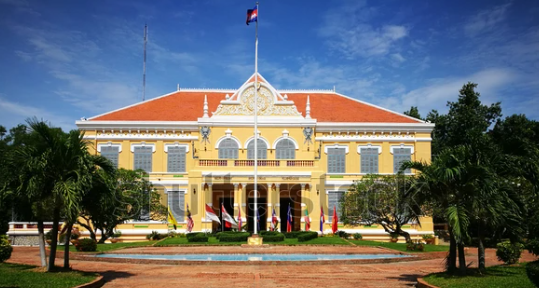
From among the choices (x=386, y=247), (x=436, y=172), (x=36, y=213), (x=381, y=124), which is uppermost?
(x=381, y=124)

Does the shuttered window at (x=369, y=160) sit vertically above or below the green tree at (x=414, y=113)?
below

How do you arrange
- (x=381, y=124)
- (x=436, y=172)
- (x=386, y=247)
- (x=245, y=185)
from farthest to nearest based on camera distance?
(x=381, y=124) < (x=245, y=185) < (x=386, y=247) < (x=436, y=172)

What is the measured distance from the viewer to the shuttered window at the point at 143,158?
35812 mm

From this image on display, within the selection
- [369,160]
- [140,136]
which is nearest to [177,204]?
[140,136]

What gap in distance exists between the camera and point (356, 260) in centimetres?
1875

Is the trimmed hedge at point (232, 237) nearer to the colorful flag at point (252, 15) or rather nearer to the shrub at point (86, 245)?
the shrub at point (86, 245)

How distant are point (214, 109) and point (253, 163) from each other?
7.10 metres

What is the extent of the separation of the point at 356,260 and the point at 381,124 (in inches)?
734

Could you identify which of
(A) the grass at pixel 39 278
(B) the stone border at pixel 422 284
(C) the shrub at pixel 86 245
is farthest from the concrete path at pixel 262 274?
(C) the shrub at pixel 86 245

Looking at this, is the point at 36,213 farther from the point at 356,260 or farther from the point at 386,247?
the point at 386,247

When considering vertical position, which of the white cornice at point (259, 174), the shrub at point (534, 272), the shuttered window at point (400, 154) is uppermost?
the shuttered window at point (400, 154)

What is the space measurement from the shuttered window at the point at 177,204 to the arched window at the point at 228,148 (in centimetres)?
391

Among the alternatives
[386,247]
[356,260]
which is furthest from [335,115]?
[356,260]

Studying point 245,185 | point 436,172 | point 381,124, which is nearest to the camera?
point 436,172
